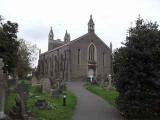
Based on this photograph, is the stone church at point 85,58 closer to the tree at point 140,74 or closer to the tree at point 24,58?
the tree at point 24,58

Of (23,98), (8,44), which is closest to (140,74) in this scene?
(23,98)

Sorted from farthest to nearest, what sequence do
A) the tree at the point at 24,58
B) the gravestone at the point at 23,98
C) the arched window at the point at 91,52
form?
the arched window at the point at 91,52
the tree at the point at 24,58
the gravestone at the point at 23,98

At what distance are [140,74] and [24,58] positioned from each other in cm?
4899

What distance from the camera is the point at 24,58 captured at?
2704 inches

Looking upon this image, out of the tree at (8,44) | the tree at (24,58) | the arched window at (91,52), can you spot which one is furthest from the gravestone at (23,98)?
the arched window at (91,52)

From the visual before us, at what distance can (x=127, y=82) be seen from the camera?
22.4 m

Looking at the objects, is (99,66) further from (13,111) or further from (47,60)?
(13,111)

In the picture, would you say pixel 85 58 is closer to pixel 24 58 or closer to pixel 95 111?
pixel 24 58

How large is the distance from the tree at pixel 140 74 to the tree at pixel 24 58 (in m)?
36.6

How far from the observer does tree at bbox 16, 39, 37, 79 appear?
6103cm

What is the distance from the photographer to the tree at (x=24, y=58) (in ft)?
200

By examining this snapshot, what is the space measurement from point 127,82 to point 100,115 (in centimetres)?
269

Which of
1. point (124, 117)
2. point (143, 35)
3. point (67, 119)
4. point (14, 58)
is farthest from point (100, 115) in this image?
point (14, 58)

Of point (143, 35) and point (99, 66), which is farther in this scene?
point (99, 66)
